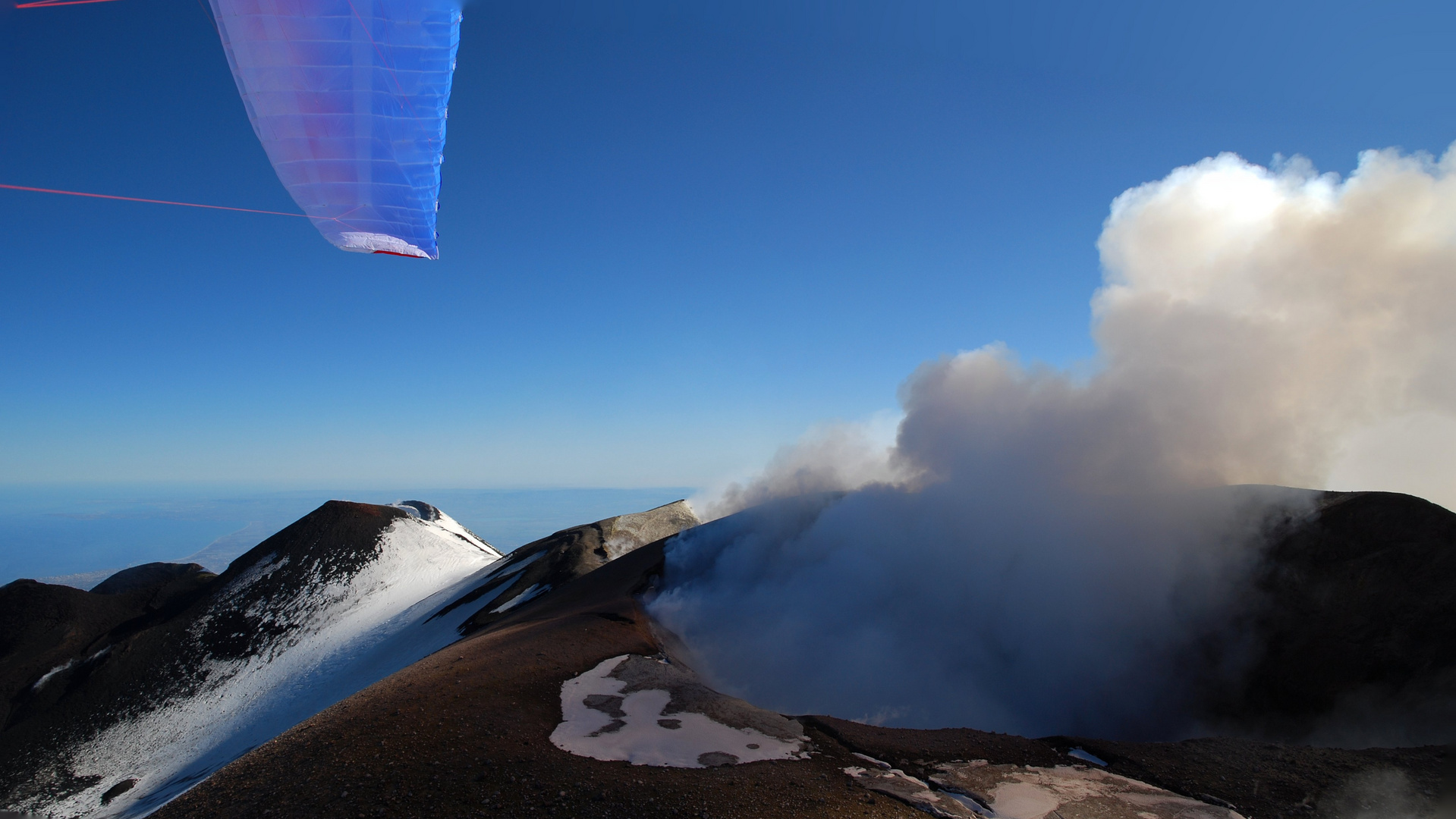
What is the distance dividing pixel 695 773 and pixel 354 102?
14383 mm

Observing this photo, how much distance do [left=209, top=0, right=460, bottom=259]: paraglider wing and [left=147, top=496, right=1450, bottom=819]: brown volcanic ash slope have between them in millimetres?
10461

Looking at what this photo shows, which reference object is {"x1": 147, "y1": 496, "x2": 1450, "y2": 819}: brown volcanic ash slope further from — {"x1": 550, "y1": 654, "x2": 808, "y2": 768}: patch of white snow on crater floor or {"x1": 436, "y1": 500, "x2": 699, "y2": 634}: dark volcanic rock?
{"x1": 436, "y1": 500, "x2": 699, "y2": 634}: dark volcanic rock

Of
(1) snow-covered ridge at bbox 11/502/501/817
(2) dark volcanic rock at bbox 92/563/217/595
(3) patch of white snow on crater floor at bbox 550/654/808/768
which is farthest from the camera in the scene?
(2) dark volcanic rock at bbox 92/563/217/595

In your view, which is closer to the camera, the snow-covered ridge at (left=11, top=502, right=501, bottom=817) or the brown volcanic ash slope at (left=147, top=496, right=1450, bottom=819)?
the brown volcanic ash slope at (left=147, top=496, right=1450, bottom=819)

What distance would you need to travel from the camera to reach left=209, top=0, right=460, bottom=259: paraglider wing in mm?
10078

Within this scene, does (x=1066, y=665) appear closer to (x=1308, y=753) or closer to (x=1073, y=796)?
(x=1308, y=753)

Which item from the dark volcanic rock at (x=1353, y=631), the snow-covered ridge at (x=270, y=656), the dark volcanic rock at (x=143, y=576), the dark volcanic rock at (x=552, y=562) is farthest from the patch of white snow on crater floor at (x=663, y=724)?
the dark volcanic rock at (x=143, y=576)

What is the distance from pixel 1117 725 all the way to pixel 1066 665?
238cm

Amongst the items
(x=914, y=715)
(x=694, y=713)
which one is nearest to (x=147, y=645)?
(x=694, y=713)

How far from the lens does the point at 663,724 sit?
49.2 ft

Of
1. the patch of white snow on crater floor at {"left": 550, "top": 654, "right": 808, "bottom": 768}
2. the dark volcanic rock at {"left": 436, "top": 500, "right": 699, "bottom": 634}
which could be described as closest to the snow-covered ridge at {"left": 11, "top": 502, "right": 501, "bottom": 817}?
the dark volcanic rock at {"left": 436, "top": 500, "right": 699, "bottom": 634}

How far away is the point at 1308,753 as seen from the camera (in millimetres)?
13180

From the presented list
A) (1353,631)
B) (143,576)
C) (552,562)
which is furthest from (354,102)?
(143,576)

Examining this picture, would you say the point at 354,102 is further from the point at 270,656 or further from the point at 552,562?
the point at 270,656
